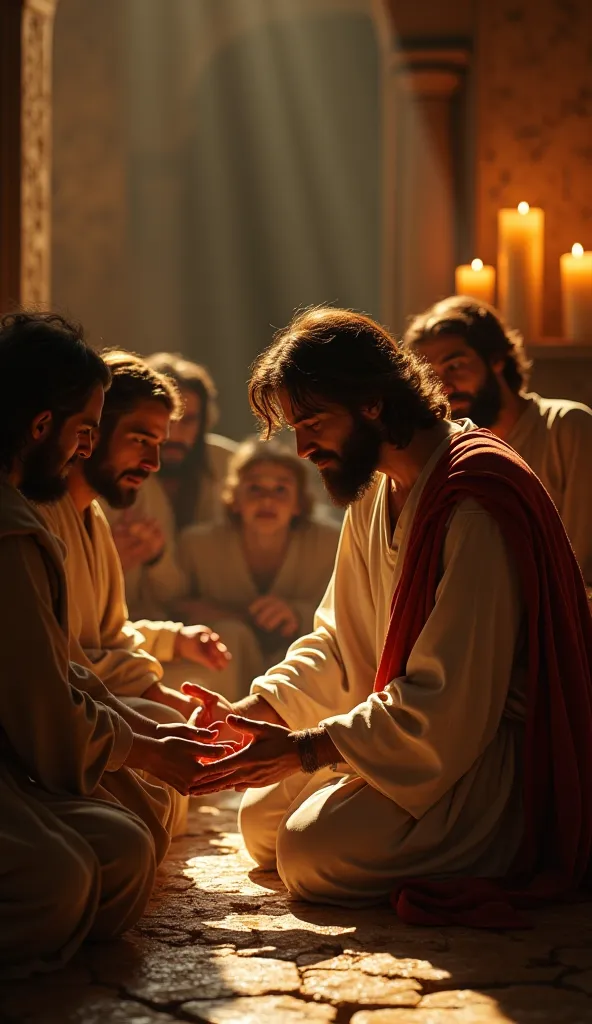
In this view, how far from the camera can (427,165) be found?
7148mm

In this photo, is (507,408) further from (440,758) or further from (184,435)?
(184,435)

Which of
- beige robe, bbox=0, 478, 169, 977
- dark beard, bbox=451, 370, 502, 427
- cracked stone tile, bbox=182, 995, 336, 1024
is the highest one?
dark beard, bbox=451, 370, 502, 427

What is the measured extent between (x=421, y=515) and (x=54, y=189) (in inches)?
340

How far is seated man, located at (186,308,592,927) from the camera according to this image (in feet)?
12.1

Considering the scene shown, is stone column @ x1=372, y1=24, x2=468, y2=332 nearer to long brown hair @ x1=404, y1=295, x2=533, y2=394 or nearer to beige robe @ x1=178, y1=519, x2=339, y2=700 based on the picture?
beige robe @ x1=178, y1=519, x2=339, y2=700

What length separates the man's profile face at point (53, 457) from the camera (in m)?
3.49

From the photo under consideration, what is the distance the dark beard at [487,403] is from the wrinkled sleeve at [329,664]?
3.11 feet

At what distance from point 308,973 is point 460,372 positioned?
2.54 meters

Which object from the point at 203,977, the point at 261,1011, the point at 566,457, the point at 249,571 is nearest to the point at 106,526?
the point at 566,457

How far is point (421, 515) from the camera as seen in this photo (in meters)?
3.88

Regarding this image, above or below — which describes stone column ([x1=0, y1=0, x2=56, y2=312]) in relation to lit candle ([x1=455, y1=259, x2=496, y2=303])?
above

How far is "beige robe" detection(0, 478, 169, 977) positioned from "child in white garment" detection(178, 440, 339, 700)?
342 centimetres

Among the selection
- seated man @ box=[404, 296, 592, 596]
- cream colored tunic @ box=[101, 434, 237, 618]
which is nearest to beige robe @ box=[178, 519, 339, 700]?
cream colored tunic @ box=[101, 434, 237, 618]

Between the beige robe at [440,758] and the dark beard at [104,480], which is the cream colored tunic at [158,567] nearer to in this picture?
the dark beard at [104,480]
